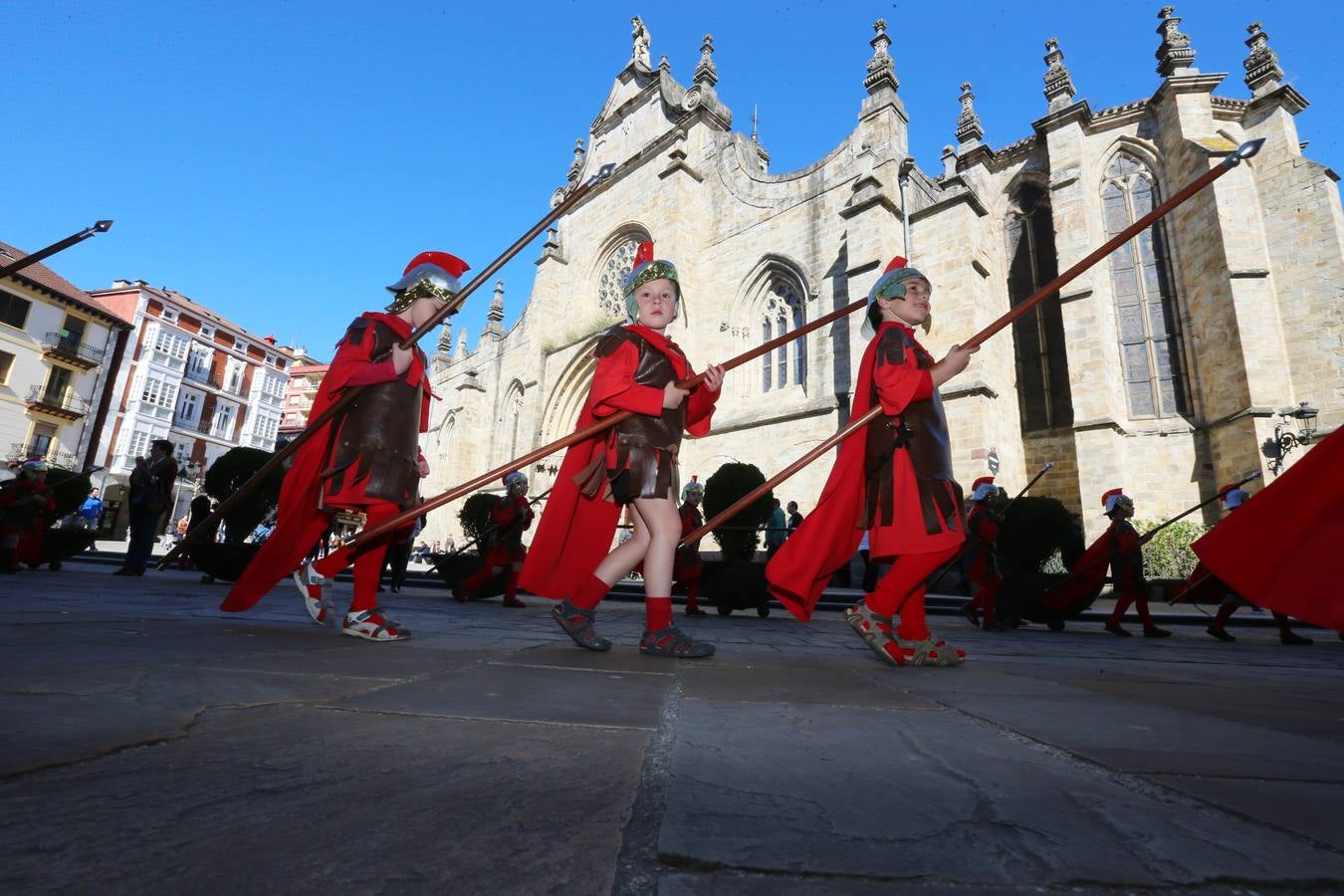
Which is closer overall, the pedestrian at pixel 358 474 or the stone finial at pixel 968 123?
the pedestrian at pixel 358 474

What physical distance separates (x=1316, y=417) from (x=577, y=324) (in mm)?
18371

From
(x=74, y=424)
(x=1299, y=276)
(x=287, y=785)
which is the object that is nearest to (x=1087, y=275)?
(x=1299, y=276)

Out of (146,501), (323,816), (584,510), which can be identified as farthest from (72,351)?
Answer: (323,816)

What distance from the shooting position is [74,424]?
25.4 m

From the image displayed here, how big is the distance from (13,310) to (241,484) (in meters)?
25.7

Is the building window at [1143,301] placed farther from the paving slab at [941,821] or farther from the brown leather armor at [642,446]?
the paving slab at [941,821]

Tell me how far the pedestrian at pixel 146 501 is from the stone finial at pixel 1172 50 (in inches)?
828

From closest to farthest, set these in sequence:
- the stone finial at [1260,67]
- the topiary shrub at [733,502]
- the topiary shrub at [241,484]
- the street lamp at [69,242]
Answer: the street lamp at [69,242]
the topiary shrub at [241,484]
the topiary shrub at [733,502]
the stone finial at [1260,67]

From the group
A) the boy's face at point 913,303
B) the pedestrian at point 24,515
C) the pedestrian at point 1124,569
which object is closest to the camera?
the boy's face at point 913,303

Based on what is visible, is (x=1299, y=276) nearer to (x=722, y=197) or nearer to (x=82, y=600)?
(x=722, y=197)

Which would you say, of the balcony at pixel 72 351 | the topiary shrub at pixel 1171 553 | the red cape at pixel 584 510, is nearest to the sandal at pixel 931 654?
the red cape at pixel 584 510

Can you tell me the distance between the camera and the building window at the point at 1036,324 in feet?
50.0

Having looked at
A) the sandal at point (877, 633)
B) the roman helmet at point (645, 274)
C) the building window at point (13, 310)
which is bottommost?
the sandal at point (877, 633)

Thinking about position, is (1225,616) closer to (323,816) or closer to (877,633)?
(877,633)
